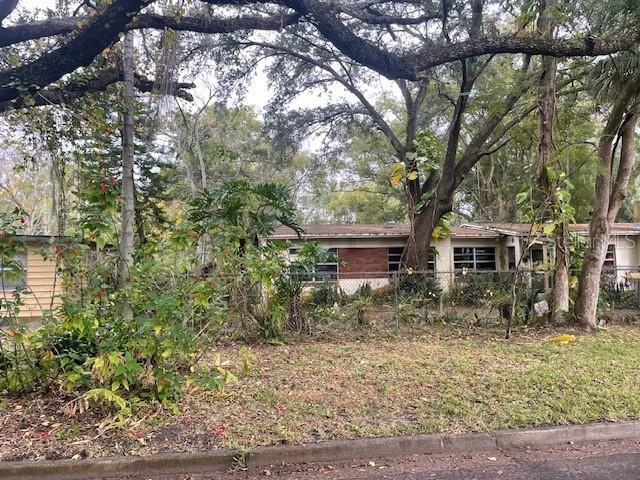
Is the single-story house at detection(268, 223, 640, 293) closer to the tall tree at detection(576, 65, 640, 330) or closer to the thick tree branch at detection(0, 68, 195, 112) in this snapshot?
the tall tree at detection(576, 65, 640, 330)

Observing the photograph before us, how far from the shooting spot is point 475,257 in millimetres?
17891

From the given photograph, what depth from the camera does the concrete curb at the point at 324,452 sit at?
3.46 meters

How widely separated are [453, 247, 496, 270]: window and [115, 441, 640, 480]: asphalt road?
1413cm

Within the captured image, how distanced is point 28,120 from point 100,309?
10.6 ft

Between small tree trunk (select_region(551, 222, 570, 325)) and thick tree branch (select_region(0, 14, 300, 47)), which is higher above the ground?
thick tree branch (select_region(0, 14, 300, 47))

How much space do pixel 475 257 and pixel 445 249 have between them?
5.23 ft

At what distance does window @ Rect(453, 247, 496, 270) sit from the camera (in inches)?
697

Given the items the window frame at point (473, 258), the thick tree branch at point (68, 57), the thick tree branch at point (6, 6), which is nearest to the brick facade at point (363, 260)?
the window frame at point (473, 258)

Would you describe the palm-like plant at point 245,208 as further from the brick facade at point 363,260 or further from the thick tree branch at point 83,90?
the brick facade at point 363,260

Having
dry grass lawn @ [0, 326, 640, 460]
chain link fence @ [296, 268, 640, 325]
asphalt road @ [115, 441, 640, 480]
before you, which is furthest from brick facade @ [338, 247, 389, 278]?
asphalt road @ [115, 441, 640, 480]

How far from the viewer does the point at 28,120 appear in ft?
19.3

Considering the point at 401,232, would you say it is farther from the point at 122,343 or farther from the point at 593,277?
the point at 122,343

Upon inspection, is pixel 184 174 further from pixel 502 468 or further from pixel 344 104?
pixel 502 468

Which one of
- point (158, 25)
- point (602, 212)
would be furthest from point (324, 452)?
point (602, 212)
